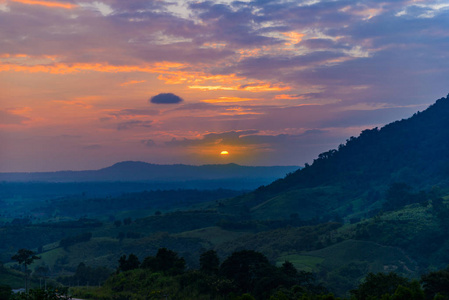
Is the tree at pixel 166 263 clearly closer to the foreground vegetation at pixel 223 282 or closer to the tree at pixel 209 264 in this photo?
the foreground vegetation at pixel 223 282

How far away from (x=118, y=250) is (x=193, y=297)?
502ft

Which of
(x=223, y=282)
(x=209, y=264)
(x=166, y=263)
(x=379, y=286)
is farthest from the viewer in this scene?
(x=166, y=263)

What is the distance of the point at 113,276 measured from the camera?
2611 inches

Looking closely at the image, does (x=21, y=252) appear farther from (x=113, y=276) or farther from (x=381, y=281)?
(x=381, y=281)

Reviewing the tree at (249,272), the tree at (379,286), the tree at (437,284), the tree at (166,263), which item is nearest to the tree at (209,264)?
the tree at (249,272)

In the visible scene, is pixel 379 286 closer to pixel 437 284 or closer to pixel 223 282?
pixel 437 284

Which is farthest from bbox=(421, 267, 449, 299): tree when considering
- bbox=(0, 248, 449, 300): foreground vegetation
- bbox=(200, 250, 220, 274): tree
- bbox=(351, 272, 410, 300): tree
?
bbox=(200, 250, 220, 274): tree

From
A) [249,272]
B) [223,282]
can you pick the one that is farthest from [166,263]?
[249,272]

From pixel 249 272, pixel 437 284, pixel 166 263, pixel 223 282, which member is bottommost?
pixel 223 282

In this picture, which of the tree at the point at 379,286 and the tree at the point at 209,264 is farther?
the tree at the point at 209,264

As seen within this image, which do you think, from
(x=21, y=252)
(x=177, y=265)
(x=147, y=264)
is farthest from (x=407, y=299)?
(x=21, y=252)

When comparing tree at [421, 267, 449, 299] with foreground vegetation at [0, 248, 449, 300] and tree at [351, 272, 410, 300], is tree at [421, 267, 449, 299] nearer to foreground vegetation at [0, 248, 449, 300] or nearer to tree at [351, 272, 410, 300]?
foreground vegetation at [0, 248, 449, 300]

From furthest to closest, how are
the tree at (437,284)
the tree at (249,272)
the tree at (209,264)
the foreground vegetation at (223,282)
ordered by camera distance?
1. the tree at (209,264)
2. the tree at (249,272)
3. the foreground vegetation at (223,282)
4. the tree at (437,284)

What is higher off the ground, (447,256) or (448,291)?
(448,291)
